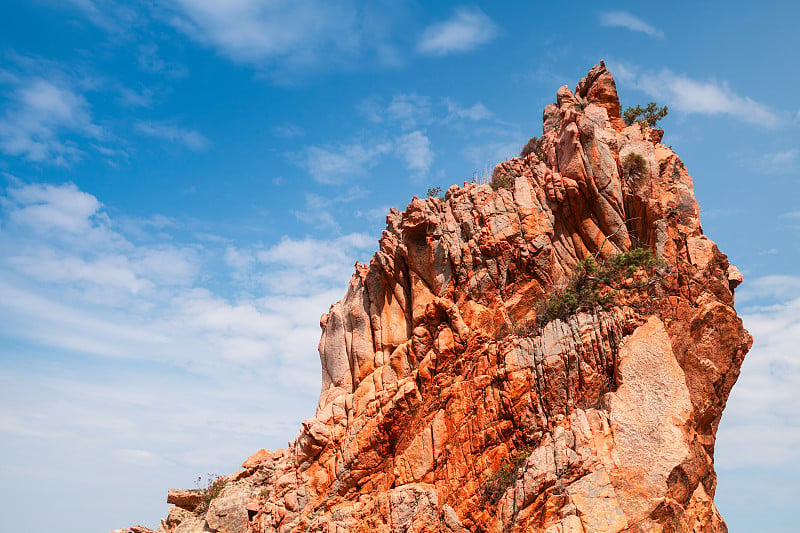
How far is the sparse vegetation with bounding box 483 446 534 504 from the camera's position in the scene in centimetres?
2066

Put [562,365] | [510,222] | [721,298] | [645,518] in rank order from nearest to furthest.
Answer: [645,518] → [562,365] → [721,298] → [510,222]

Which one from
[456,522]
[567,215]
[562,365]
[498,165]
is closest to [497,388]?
[562,365]

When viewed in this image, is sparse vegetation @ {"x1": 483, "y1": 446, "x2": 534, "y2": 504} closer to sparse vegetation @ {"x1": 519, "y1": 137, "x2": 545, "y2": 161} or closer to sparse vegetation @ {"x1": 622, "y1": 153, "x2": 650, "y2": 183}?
sparse vegetation @ {"x1": 622, "y1": 153, "x2": 650, "y2": 183}

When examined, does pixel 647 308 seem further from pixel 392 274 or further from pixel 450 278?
pixel 392 274

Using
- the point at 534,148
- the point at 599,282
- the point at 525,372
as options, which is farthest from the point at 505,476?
the point at 534,148

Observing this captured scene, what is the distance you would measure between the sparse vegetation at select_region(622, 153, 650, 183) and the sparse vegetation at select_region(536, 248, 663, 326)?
3.01m

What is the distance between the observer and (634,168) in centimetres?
2600

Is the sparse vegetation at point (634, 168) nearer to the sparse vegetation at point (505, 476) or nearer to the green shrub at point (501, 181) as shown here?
the green shrub at point (501, 181)

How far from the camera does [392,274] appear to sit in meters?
27.7

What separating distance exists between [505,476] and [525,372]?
126 inches

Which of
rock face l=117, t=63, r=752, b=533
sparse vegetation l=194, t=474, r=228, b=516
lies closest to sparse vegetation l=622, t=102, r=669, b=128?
rock face l=117, t=63, r=752, b=533

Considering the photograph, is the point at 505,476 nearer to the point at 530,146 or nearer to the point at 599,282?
the point at 599,282

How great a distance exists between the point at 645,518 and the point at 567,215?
1159cm

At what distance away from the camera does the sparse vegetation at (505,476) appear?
67.8 feet
